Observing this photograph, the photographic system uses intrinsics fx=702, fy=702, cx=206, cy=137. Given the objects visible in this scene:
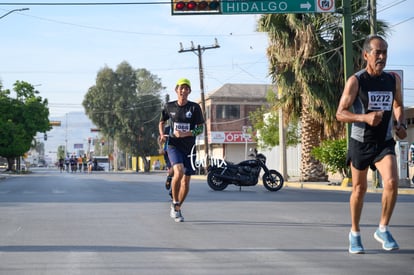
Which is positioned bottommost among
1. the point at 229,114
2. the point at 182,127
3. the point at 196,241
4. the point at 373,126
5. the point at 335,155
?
the point at 196,241

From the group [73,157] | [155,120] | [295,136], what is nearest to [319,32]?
[295,136]

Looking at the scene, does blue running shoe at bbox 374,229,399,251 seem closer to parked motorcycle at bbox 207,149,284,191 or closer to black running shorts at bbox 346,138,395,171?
black running shorts at bbox 346,138,395,171

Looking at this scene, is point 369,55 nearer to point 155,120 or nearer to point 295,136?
point 295,136

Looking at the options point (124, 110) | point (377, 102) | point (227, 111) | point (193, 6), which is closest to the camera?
point (377, 102)

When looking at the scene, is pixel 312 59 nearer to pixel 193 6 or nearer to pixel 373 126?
pixel 193 6

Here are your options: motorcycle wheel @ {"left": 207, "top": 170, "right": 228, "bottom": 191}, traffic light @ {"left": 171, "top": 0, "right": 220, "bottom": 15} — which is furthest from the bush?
traffic light @ {"left": 171, "top": 0, "right": 220, "bottom": 15}

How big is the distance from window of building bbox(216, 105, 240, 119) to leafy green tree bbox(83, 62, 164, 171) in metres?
9.36

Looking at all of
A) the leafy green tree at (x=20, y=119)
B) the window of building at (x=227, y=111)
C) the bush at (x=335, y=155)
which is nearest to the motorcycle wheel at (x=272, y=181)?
the bush at (x=335, y=155)

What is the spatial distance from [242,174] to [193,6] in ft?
16.3

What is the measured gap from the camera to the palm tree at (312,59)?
25469 mm

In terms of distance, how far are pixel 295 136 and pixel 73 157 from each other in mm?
31330

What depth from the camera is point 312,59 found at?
25.8 m

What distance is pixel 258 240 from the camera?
8.09m

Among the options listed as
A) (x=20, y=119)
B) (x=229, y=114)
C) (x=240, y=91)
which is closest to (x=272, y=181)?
(x=20, y=119)
